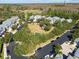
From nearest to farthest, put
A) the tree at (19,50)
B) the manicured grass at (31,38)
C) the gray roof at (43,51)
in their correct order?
1. the gray roof at (43,51)
2. the tree at (19,50)
3. the manicured grass at (31,38)

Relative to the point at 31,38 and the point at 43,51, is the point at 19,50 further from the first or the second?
the point at 31,38

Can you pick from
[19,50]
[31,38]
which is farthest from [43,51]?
[31,38]

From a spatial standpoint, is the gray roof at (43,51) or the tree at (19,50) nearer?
the gray roof at (43,51)

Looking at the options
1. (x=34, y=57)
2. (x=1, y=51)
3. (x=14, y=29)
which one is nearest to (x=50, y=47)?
(x=34, y=57)

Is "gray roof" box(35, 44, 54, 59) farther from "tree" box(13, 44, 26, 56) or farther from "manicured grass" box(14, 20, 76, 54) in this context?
"tree" box(13, 44, 26, 56)

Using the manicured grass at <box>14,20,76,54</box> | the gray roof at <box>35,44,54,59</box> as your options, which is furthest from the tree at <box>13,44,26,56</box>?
the gray roof at <box>35,44,54,59</box>

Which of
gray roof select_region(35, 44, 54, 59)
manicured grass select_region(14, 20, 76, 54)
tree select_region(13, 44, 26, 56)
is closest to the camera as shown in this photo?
gray roof select_region(35, 44, 54, 59)

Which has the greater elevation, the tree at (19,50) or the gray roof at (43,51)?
the tree at (19,50)

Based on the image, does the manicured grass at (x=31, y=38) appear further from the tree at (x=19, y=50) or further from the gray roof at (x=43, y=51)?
the gray roof at (x=43, y=51)

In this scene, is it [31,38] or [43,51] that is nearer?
[43,51]

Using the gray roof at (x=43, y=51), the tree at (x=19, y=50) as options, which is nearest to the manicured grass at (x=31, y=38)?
the tree at (x=19, y=50)

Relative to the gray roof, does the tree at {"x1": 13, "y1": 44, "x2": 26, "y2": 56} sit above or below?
above
